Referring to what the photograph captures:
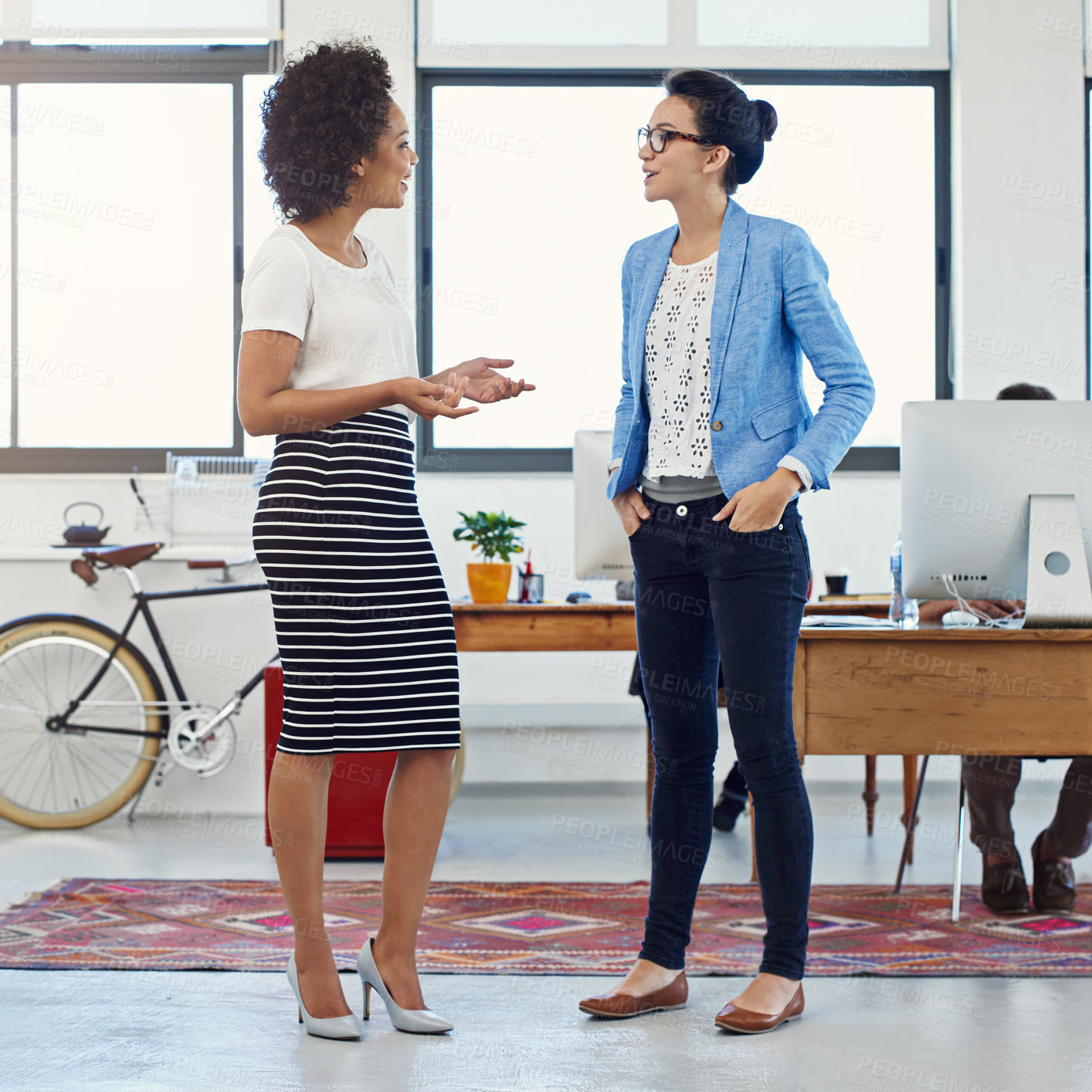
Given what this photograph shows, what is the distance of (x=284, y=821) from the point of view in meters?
1.67

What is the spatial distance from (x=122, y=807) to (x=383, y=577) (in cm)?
230

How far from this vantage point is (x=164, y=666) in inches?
144

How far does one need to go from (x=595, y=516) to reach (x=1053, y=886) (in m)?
1.40

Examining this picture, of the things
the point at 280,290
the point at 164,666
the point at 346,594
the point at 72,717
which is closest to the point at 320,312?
the point at 280,290

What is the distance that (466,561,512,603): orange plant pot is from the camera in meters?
3.15

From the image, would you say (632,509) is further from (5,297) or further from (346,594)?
→ (5,297)

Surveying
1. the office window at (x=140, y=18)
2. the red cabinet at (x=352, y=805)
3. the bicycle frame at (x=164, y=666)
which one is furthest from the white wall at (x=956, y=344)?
the red cabinet at (x=352, y=805)

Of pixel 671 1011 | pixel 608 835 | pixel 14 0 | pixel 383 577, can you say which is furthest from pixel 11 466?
pixel 671 1011

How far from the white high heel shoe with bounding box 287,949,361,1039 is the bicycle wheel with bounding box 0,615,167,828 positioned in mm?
1998

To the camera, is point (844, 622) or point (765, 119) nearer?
point (765, 119)

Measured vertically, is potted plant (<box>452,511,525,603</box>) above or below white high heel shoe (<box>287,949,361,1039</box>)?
above

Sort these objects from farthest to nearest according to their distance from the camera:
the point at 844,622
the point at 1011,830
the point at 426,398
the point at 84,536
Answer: the point at 84,536, the point at 1011,830, the point at 844,622, the point at 426,398

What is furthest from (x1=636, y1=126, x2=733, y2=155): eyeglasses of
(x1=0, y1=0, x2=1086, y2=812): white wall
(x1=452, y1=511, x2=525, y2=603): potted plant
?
(x1=0, y1=0, x2=1086, y2=812): white wall

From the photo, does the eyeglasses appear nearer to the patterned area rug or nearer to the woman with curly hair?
the woman with curly hair
